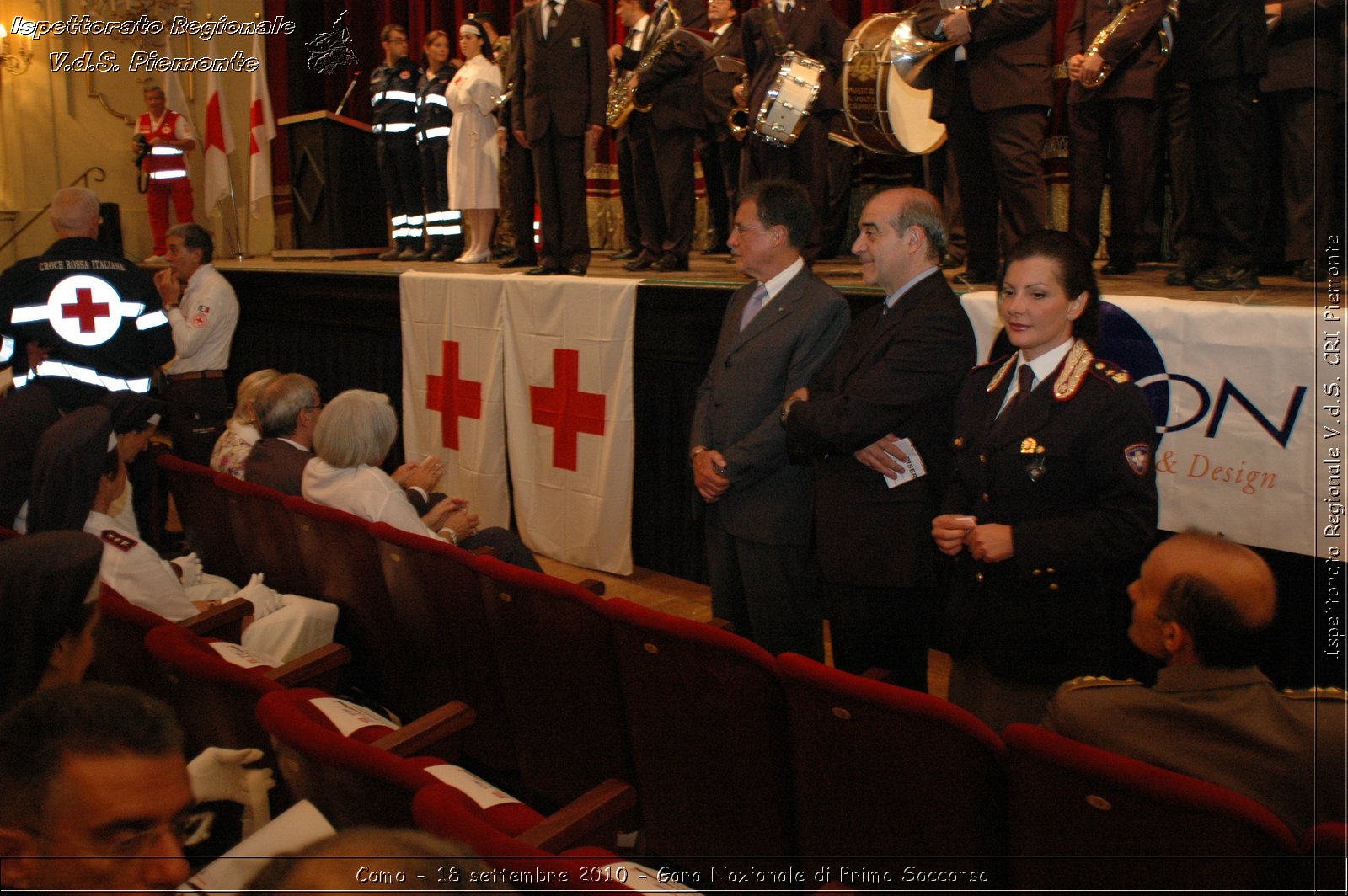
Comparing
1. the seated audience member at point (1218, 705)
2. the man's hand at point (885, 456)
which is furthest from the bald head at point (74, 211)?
the seated audience member at point (1218, 705)

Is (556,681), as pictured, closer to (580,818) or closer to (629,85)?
(580,818)

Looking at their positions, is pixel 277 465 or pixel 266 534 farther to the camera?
pixel 277 465

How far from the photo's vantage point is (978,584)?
2.05 meters

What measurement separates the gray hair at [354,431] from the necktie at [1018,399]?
5.43 ft

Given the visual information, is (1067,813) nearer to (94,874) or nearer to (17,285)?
(94,874)

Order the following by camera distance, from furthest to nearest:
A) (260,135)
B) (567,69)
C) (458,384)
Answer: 1. (260,135)
2. (458,384)
3. (567,69)

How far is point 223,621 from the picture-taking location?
98.3 inches

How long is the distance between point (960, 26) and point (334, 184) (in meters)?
5.53

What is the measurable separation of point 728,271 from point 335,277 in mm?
2483

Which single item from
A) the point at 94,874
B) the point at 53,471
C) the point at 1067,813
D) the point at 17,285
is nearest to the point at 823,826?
the point at 1067,813

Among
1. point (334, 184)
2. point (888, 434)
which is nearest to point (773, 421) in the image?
point (888, 434)

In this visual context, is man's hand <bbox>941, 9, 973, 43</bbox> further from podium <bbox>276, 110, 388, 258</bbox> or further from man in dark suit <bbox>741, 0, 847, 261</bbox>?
podium <bbox>276, 110, 388, 258</bbox>

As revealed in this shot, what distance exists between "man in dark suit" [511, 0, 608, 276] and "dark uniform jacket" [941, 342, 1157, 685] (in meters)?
3.25

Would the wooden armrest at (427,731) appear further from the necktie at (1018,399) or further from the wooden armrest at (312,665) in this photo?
the necktie at (1018,399)
